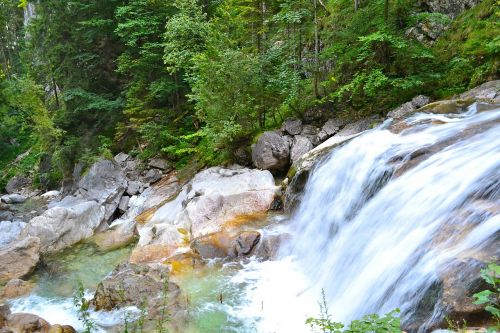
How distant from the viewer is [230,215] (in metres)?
10.4

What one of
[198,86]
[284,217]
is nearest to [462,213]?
[284,217]

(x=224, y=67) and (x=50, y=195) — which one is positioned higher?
(x=224, y=67)

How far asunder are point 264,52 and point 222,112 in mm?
2918

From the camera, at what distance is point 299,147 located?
1194cm

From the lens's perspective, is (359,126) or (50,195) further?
(50,195)

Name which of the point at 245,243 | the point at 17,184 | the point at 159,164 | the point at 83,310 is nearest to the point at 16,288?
the point at 245,243

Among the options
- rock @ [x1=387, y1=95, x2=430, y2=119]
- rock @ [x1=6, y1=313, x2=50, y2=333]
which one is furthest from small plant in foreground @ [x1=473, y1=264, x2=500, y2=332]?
rock @ [x1=387, y1=95, x2=430, y2=119]

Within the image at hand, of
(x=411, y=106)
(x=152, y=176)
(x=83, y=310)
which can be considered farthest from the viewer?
(x=152, y=176)

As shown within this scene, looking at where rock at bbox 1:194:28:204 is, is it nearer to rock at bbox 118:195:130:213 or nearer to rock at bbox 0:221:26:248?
rock at bbox 0:221:26:248

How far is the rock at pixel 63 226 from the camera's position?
1182 cm

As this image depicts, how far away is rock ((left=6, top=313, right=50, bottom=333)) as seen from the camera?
20.3 feet

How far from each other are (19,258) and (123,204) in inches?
215

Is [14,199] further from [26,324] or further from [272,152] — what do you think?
[26,324]

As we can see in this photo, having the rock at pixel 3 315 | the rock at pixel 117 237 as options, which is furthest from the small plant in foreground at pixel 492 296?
the rock at pixel 117 237
